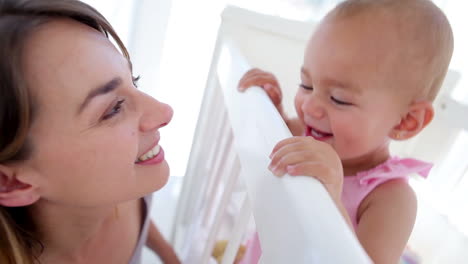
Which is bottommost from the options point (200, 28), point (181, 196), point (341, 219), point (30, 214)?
point (181, 196)

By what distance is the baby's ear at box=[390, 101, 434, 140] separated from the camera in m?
0.61

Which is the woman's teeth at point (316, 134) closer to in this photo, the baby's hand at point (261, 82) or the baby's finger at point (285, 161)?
the baby's hand at point (261, 82)

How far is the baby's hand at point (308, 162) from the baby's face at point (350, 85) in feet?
0.64

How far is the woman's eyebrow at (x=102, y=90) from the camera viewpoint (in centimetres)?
41

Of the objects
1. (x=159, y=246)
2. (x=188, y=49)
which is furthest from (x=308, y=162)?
(x=188, y=49)

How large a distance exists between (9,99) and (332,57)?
473 mm

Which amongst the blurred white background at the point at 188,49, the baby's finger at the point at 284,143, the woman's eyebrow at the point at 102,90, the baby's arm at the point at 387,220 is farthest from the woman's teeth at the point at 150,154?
the blurred white background at the point at 188,49

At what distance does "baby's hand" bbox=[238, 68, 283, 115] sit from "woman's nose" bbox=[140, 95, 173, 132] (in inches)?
5.7

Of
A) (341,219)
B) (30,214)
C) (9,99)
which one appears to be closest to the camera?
(341,219)

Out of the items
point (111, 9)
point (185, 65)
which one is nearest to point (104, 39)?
point (111, 9)

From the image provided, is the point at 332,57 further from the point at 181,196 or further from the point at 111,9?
the point at 181,196

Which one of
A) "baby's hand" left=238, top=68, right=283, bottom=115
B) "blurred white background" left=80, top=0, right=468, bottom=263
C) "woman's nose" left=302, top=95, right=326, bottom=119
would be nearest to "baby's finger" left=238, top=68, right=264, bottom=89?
"baby's hand" left=238, top=68, right=283, bottom=115

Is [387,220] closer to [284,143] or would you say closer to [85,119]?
[284,143]

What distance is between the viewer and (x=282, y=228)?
0.96ft
